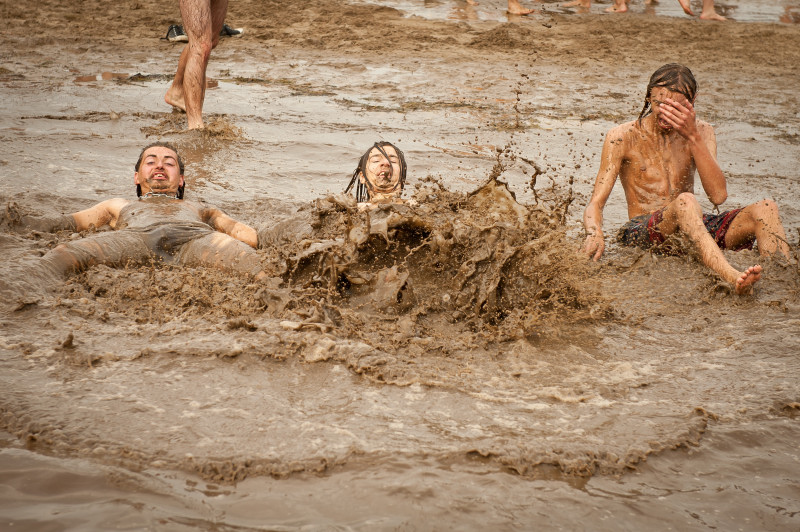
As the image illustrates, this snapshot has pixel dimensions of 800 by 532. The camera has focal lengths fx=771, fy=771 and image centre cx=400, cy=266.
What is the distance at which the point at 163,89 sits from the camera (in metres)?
8.73

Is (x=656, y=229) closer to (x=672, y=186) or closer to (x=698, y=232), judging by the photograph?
(x=698, y=232)

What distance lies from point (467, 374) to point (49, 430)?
163cm

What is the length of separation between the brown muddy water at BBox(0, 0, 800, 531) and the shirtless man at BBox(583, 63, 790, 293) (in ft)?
0.59

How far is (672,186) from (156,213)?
3.45m

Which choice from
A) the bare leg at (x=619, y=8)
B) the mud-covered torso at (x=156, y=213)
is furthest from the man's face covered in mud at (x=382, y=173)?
the bare leg at (x=619, y=8)

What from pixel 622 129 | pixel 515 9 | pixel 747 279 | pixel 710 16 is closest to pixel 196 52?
pixel 622 129

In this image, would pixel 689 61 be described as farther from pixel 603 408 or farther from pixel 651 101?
pixel 603 408

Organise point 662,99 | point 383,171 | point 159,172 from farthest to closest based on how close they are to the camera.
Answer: point 383,171 < point 159,172 < point 662,99

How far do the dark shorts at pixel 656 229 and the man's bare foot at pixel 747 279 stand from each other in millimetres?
785

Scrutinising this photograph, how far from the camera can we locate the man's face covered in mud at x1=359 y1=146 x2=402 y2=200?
18.2 ft

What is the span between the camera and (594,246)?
477 cm

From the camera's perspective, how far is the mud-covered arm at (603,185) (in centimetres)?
493

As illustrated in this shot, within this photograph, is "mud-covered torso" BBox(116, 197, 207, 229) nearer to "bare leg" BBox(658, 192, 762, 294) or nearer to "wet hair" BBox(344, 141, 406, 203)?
"wet hair" BBox(344, 141, 406, 203)

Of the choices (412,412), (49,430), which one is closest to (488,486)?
(412,412)
